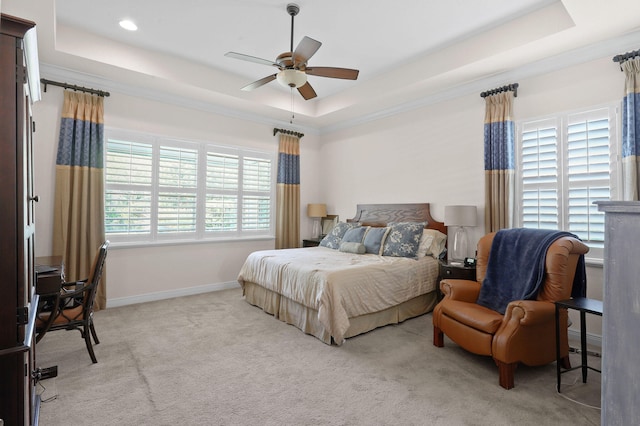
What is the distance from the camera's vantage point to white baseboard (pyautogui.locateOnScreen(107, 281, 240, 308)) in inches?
163

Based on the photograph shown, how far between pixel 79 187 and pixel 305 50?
3.17 metres

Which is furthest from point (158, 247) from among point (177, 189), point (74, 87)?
point (74, 87)

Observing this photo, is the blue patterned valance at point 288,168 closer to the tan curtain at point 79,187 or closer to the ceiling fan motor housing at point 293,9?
the tan curtain at point 79,187

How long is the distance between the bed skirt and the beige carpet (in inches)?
4.4

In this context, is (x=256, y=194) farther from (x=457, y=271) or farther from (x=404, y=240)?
(x=457, y=271)

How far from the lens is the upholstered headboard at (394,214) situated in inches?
176

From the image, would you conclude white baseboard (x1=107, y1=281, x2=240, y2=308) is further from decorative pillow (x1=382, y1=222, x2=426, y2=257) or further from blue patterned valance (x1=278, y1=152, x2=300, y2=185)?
decorative pillow (x1=382, y1=222, x2=426, y2=257)

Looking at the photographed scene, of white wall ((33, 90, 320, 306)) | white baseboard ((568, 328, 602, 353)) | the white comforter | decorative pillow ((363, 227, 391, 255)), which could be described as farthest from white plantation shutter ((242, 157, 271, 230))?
white baseboard ((568, 328, 602, 353))

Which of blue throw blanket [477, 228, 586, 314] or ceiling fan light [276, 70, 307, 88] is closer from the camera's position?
blue throw blanket [477, 228, 586, 314]

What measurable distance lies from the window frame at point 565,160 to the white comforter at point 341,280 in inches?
52.2

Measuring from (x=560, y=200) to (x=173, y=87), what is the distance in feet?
15.7

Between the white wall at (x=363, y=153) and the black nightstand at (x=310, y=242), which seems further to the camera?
the black nightstand at (x=310, y=242)

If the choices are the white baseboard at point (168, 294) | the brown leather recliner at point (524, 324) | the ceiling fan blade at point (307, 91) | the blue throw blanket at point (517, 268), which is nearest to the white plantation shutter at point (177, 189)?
the white baseboard at point (168, 294)

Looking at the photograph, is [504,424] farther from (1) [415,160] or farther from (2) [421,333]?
(1) [415,160]
